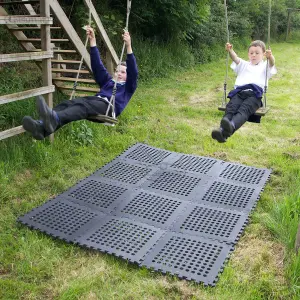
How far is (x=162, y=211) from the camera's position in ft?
13.4

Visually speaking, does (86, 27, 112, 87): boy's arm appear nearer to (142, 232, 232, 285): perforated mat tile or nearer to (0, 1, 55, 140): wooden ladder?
(0, 1, 55, 140): wooden ladder

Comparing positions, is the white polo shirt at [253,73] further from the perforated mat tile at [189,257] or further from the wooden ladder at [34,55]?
the wooden ladder at [34,55]

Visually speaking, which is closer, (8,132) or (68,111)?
(68,111)

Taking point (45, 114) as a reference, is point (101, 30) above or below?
above

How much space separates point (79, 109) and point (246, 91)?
1.93m

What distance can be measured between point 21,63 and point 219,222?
5686mm

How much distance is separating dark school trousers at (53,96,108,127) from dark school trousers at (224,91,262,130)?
1.37 m

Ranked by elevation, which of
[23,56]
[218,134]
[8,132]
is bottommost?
[8,132]

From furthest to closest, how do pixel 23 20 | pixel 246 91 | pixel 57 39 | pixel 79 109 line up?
pixel 57 39, pixel 246 91, pixel 23 20, pixel 79 109

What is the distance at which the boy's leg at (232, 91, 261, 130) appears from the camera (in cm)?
416

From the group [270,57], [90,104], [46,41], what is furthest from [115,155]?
[270,57]

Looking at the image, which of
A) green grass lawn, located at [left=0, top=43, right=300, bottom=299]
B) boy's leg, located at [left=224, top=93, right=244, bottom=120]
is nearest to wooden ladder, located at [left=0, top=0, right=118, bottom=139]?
green grass lawn, located at [left=0, top=43, right=300, bottom=299]

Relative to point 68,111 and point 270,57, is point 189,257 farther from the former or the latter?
point 270,57

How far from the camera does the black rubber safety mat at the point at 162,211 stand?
11.1 feet
